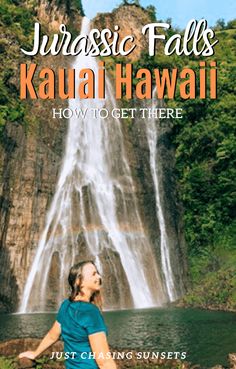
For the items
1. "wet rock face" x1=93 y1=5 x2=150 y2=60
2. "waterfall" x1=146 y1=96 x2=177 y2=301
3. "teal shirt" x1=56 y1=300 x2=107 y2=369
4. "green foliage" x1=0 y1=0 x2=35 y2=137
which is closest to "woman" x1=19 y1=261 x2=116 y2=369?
"teal shirt" x1=56 y1=300 x2=107 y2=369

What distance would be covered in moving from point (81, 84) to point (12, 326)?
2467 cm

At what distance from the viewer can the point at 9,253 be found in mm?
27391

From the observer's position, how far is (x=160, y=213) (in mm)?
33188

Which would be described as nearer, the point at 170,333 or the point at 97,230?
the point at 170,333

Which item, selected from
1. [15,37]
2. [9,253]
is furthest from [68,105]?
[9,253]

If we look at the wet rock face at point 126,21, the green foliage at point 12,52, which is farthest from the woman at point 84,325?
the wet rock face at point 126,21

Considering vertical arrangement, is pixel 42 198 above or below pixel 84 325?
above

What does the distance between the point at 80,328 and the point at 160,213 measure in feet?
97.9

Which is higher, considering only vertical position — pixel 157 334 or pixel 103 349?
pixel 103 349

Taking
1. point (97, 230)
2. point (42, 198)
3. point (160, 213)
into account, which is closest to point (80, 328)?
point (97, 230)

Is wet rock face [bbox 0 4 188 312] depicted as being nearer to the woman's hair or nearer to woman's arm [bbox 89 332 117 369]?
the woman's hair

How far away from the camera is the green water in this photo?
1212cm

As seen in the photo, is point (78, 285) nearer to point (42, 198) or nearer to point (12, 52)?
point (42, 198)

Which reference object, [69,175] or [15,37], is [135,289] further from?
[15,37]
